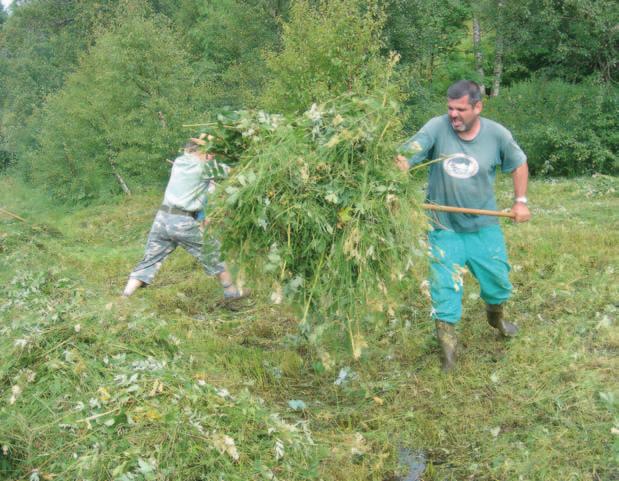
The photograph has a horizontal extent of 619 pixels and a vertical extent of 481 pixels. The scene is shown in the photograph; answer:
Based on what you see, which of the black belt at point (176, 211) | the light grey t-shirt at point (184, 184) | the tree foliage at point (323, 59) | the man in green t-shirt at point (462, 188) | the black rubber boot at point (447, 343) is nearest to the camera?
the man in green t-shirt at point (462, 188)

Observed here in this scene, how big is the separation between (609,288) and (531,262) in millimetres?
936

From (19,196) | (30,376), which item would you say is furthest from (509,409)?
(19,196)

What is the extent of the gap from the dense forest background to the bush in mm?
35

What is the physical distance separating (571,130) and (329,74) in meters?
6.78

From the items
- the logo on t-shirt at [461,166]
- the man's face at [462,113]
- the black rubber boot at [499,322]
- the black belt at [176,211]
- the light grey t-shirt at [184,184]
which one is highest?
the man's face at [462,113]

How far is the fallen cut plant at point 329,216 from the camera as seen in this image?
3684 millimetres

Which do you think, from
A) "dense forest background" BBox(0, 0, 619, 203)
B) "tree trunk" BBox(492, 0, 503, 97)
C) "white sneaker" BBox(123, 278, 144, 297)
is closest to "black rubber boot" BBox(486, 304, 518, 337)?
"white sneaker" BBox(123, 278, 144, 297)

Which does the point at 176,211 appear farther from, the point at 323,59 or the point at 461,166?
the point at 323,59

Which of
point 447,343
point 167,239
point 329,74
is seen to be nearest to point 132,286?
point 167,239

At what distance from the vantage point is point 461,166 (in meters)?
4.58

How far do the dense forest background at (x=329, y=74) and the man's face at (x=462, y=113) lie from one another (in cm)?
771

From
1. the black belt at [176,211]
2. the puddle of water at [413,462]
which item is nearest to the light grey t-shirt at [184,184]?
the black belt at [176,211]

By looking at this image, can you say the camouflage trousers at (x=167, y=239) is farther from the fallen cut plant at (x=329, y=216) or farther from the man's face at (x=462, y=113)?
the man's face at (x=462, y=113)

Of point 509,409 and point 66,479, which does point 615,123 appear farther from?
point 66,479
